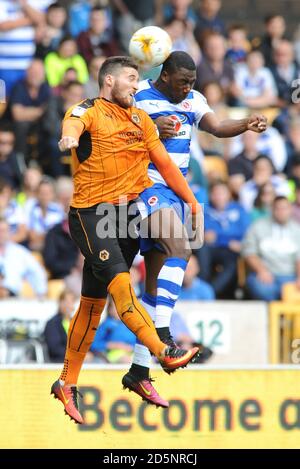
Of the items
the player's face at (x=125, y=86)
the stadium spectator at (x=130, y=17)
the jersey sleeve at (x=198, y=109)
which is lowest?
the jersey sleeve at (x=198, y=109)

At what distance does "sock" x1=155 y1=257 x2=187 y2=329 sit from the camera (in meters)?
9.25

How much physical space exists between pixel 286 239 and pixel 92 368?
14.1 ft

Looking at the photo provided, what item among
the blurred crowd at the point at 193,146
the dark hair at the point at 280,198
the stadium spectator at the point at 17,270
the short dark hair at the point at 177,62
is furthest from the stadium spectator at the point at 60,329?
the short dark hair at the point at 177,62

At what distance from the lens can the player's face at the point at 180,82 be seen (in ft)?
30.4

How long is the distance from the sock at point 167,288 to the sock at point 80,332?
531 mm

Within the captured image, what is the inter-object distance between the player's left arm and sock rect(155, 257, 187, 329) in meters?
0.99

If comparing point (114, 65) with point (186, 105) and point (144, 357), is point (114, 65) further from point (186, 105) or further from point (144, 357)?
point (144, 357)

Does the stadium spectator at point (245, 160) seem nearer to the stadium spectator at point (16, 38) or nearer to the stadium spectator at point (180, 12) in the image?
the stadium spectator at point (180, 12)

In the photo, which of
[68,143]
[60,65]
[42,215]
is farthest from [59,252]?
[68,143]

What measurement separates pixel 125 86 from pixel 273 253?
6.12 m

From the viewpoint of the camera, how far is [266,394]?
11.5 m

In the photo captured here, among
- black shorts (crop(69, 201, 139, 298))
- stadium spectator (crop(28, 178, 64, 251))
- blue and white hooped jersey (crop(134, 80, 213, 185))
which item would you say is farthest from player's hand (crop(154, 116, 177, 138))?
stadium spectator (crop(28, 178, 64, 251))

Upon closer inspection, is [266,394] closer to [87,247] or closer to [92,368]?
[92,368]

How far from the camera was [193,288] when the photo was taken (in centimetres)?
1430
